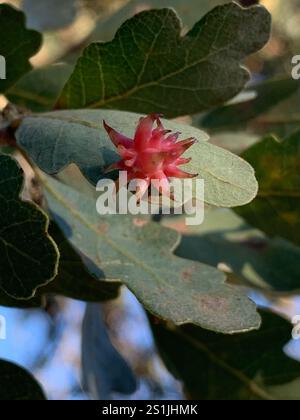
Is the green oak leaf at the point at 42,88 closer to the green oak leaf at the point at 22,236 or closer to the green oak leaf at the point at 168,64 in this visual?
the green oak leaf at the point at 168,64

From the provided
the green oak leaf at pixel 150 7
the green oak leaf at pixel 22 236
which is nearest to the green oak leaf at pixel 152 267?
the green oak leaf at pixel 22 236

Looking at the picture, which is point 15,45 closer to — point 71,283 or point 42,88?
point 42,88

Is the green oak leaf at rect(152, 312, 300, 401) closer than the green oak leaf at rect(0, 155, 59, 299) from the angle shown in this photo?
No

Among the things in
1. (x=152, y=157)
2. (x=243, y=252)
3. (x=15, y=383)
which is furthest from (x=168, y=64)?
(x=243, y=252)

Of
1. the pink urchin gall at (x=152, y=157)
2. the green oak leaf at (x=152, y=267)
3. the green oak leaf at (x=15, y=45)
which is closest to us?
the pink urchin gall at (x=152, y=157)

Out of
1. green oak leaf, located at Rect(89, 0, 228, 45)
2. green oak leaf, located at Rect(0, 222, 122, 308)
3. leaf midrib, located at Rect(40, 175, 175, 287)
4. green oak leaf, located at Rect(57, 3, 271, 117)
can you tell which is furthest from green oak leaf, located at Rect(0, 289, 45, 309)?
green oak leaf, located at Rect(89, 0, 228, 45)

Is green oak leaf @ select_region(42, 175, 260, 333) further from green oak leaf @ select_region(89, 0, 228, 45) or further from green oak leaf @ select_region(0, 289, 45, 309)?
green oak leaf @ select_region(89, 0, 228, 45)
